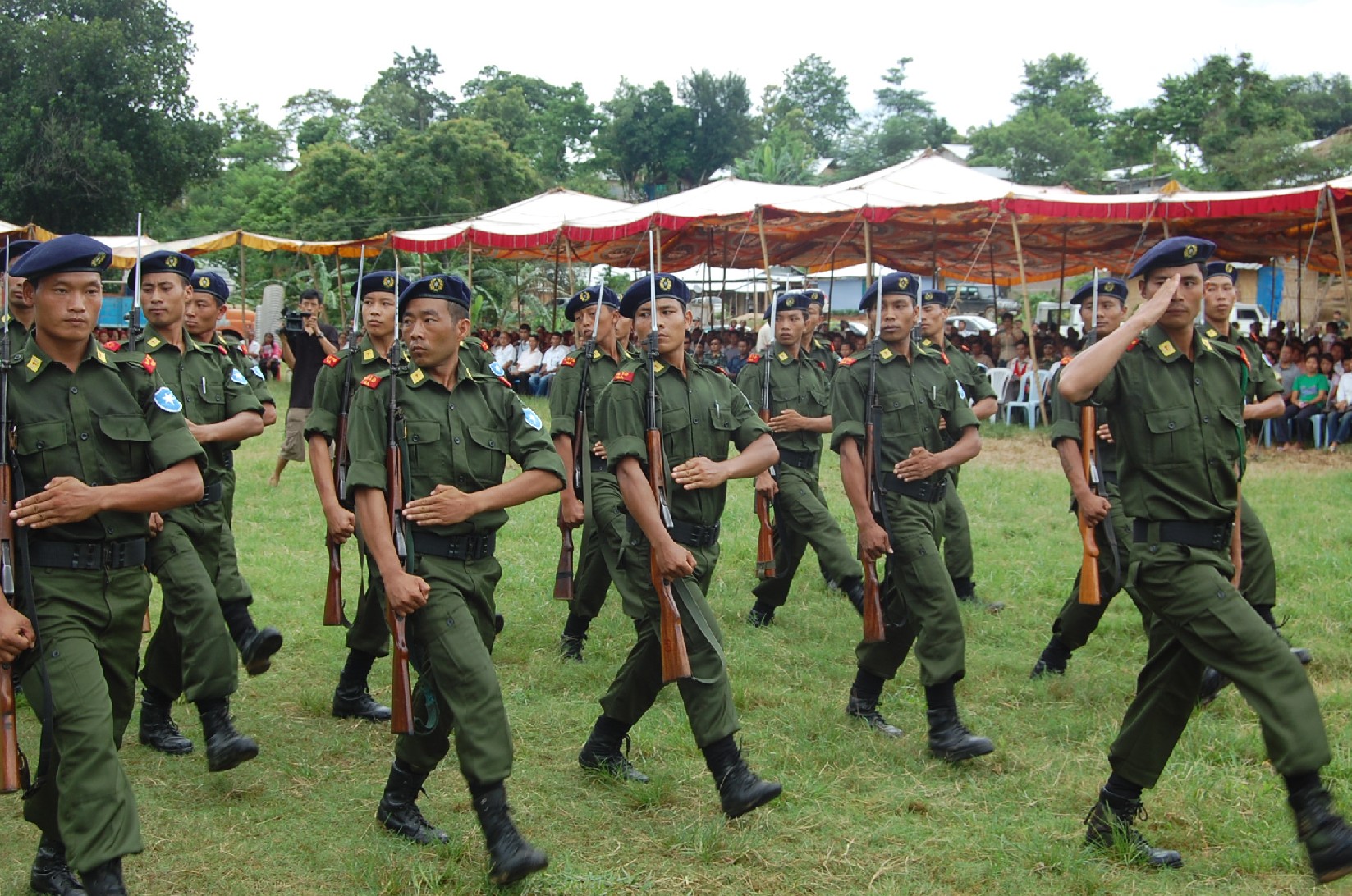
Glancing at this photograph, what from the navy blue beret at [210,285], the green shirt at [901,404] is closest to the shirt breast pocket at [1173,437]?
the green shirt at [901,404]

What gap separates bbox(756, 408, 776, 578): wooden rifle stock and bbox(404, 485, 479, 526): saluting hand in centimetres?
324

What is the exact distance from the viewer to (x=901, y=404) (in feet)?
19.3

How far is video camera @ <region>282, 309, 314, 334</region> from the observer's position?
9.03 metres

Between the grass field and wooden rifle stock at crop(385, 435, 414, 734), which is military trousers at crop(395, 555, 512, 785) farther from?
the grass field

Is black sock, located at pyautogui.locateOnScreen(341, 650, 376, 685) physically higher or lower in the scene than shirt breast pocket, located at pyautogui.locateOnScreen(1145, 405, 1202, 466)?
lower

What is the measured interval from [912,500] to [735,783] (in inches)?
78.1

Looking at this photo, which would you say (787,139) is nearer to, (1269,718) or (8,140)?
(8,140)

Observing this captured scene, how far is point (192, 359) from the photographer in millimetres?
5910

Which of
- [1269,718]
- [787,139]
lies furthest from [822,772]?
[787,139]

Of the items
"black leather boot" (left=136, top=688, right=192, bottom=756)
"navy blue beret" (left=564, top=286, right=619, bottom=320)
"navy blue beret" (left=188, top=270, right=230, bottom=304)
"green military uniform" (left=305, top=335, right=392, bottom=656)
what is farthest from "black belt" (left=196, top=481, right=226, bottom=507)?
"navy blue beret" (left=564, top=286, right=619, bottom=320)

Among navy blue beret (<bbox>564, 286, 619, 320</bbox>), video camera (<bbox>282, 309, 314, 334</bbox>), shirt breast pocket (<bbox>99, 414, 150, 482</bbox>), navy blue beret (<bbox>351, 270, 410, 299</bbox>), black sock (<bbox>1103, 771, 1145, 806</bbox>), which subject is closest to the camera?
shirt breast pocket (<bbox>99, 414, 150, 482</bbox>)

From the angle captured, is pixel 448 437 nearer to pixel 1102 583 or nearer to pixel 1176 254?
pixel 1176 254

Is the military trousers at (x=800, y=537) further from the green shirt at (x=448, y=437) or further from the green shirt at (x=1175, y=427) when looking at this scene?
the green shirt at (x=448, y=437)

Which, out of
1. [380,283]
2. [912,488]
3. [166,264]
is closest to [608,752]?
[912,488]
